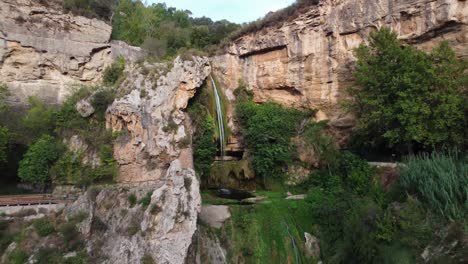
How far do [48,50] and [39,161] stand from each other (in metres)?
8.96

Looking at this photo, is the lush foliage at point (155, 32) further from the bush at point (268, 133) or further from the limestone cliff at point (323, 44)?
the bush at point (268, 133)

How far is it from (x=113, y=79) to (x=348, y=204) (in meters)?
16.5

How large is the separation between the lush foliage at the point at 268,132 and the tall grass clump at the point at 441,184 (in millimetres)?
8096

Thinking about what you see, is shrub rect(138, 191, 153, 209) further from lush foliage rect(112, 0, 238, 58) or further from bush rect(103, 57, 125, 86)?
lush foliage rect(112, 0, 238, 58)

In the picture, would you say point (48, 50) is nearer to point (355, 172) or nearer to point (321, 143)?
point (321, 143)

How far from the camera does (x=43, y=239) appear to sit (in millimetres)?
10930

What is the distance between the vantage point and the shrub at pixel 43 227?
36.3ft

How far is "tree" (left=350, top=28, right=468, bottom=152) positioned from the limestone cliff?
1751 mm

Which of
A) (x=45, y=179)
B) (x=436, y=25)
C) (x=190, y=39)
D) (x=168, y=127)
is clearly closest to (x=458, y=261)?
(x=436, y=25)

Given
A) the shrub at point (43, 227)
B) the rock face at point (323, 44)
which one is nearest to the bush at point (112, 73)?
the rock face at point (323, 44)

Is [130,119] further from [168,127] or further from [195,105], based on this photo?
[195,105]

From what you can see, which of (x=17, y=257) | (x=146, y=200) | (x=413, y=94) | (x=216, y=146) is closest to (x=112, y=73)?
(x=216, y=146)

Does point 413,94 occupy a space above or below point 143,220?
above

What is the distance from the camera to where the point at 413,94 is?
1272 centimetres
